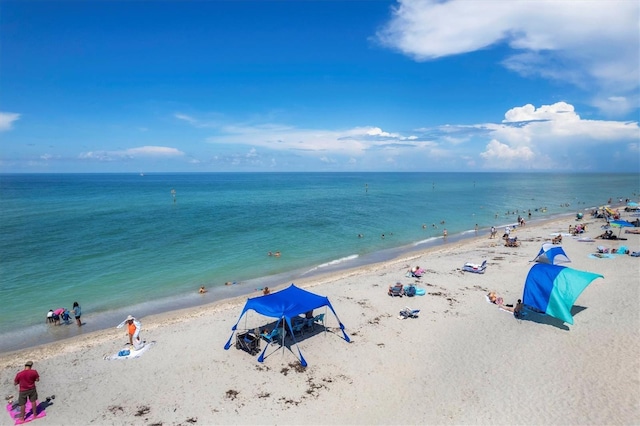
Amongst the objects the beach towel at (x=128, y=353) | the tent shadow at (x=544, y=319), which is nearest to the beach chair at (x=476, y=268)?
the tent shadow at (x=544, y=319)

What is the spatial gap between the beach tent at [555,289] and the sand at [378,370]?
0.72 meters

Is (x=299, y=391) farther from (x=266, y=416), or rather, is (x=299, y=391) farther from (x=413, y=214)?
(x=413, y=214)

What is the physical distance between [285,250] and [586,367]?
2497 cm

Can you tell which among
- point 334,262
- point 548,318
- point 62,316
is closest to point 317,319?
point 548,318

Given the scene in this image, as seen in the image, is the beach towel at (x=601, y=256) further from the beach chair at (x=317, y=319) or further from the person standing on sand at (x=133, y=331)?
the person standing on sand at (x=133, y=331)

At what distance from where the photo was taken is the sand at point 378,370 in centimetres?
990

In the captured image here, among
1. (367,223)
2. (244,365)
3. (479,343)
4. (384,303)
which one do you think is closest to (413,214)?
(367,223)

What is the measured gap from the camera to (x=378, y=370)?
11.9m

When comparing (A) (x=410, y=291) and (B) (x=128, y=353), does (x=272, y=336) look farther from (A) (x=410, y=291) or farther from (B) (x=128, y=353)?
(A) (x=410, y=291)

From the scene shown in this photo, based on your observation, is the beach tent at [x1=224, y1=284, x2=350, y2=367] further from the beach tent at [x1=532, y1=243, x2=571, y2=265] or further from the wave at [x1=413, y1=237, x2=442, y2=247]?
the wave at [x1=413, y1=237, x2=442, y2=247]

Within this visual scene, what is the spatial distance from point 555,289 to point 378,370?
8788 millimetres

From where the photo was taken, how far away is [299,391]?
10.9m

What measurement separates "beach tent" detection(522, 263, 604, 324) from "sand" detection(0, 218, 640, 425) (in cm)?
72

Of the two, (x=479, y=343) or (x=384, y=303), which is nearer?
(x=479, y=343)
